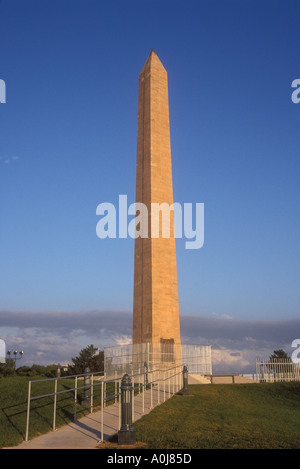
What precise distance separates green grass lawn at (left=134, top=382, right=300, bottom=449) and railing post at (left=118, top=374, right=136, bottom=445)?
1.55ft

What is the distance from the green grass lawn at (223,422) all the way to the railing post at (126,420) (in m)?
0.47

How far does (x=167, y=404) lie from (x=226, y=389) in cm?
712

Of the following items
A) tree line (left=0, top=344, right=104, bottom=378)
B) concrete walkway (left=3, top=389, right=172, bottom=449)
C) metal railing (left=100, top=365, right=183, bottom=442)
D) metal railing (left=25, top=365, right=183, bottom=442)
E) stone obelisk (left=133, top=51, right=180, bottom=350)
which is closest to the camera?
concrete walkway (left=3, top=389, right=172, bottom=449)

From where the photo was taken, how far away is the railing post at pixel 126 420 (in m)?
9.39

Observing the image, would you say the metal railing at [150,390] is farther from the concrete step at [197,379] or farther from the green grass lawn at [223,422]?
the concrete step at [197,379]

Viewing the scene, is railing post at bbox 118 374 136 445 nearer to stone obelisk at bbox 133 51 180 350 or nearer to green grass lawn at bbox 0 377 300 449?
green grass lawn at bbox 0 377 300 449

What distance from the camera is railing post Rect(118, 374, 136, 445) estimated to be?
939 cm

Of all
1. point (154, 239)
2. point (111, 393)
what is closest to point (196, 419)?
point (111, 393)

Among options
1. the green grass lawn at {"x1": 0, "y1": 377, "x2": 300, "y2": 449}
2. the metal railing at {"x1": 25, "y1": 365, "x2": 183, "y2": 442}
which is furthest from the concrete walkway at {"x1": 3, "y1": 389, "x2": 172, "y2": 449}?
the green grass lawn at {"x1": 0, "y1": 377, "x2": 300, "y2": 449}

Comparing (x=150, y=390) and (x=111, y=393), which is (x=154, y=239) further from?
(x=111, y=393)

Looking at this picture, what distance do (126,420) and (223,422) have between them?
14.8 feet

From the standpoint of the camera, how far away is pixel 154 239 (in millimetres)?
31234
